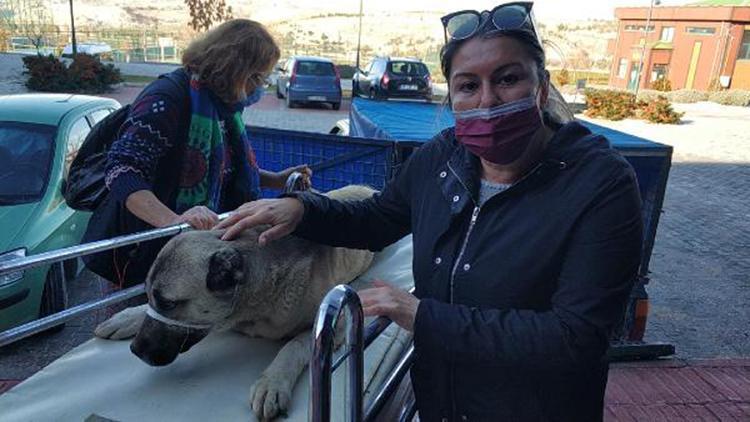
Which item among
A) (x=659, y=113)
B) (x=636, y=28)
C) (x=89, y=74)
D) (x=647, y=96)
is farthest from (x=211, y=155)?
(x=636, y=28)

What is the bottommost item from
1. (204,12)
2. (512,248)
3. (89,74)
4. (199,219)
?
(89,74)

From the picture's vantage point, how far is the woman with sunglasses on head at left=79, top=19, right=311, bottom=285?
2432mm

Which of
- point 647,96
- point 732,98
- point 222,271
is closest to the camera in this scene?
point 222,271

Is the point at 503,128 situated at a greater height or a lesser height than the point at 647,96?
greater

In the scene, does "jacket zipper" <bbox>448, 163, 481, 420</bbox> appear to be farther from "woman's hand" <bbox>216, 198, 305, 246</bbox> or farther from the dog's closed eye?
the dog's closed eye

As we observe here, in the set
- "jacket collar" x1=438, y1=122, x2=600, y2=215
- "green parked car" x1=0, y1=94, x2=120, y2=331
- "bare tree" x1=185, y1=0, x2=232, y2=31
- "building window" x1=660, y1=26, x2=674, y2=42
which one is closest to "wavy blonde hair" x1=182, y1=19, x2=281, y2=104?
"jacket collar" x1=438, y1=122, x2=600, y2=215

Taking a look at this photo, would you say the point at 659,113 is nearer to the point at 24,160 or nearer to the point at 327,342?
the point at 24,160

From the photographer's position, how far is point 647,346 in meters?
5.04

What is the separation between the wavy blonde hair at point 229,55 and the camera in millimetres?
2584

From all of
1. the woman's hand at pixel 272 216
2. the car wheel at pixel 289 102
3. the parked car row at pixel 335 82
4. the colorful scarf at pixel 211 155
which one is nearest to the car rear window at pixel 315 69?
the parked car row at pixel 335 82

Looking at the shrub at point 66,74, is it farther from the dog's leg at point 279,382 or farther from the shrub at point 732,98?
the shrub at point 732,98

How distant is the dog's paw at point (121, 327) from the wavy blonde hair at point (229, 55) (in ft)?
3.59

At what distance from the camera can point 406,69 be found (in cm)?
2309

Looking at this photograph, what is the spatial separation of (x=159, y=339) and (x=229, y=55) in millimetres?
1336
